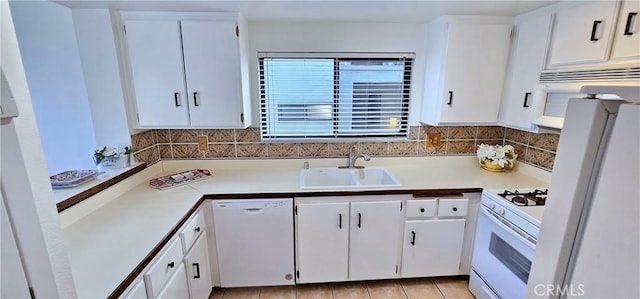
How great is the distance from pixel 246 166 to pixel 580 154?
2.15m

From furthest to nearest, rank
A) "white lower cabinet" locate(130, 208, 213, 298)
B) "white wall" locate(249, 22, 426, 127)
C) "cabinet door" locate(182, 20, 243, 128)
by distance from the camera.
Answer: "white wall" locate(249, 22, 426, 127) → "cabinet door" locate(182, 20, 243, 128) → "white lower cabinet" locate(130, 208, 213, 298)

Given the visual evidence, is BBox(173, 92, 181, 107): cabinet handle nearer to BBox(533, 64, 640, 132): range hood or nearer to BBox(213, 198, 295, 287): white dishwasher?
BBox(213, 198, 295, 287): white dishwasher

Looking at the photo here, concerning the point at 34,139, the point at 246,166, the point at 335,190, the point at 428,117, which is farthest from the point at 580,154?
the point at 246,166

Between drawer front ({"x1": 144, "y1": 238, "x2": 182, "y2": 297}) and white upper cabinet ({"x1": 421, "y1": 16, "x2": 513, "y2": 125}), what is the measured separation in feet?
6.48

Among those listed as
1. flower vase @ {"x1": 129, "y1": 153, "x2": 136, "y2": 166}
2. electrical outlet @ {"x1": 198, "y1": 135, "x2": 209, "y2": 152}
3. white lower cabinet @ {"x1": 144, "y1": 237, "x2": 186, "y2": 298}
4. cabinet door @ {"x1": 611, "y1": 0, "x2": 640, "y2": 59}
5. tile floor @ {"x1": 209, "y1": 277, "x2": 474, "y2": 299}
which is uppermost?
cabinet door @ {"x1": 611, "y1": 0, "x2": 640, "y2": 59}

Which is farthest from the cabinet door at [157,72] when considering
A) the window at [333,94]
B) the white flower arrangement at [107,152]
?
the window at [333,94]

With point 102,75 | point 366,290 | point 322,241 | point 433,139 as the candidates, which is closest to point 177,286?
point 322,241

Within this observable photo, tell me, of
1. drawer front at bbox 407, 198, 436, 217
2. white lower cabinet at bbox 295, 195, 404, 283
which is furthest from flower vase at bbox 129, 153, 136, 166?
drawer front at bbox 407, 198, 436, 217

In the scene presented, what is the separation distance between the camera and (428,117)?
2.22 metres

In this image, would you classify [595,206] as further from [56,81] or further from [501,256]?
[56,81]

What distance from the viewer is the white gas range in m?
1.49

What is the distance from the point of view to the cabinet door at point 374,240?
6.24 ft

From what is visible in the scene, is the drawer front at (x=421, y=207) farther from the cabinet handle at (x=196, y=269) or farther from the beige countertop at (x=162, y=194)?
the cabinet handle at (x=196, y=269)

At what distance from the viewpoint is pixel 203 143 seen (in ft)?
7.57
